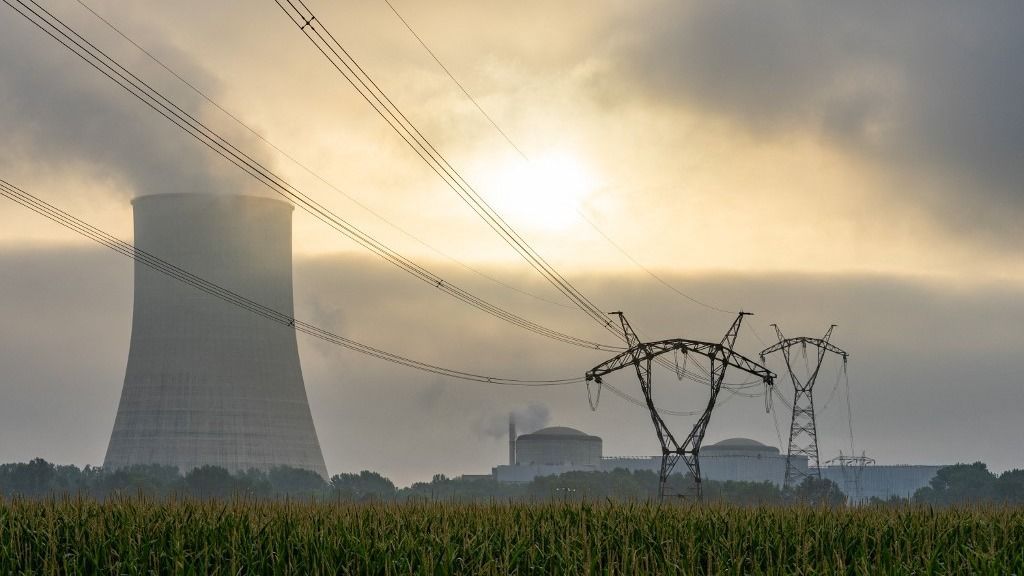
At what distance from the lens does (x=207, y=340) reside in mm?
51469

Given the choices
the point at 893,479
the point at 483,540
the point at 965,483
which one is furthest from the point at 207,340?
the point at 893,479

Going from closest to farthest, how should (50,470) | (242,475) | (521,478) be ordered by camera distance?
(242,475)
(50,470)
(521,478)

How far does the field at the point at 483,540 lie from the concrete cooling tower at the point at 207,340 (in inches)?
1450

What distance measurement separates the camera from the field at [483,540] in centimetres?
1085

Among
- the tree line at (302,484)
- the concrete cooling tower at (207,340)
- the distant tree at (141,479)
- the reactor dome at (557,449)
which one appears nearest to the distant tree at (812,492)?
the tree line at (302,484)

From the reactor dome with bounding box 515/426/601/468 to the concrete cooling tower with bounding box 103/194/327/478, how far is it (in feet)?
228

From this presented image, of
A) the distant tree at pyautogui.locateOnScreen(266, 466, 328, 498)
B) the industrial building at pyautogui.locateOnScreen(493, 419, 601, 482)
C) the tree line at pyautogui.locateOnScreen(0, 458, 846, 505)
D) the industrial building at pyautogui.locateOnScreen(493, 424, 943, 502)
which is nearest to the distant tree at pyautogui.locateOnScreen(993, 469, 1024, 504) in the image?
the tree line at pyautogui.locateOnScreen(0, 458, 846, 505)

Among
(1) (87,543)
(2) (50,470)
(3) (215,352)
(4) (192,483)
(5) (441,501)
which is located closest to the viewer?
(1) (87,543)

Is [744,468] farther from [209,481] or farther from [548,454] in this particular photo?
[209,481]

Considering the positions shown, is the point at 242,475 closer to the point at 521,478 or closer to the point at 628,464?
the point at 521,478

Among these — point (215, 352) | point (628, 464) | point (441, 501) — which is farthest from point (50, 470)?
point (441, 501)

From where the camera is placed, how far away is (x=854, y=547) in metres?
12.6

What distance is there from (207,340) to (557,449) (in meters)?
75.7

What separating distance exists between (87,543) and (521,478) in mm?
108094
